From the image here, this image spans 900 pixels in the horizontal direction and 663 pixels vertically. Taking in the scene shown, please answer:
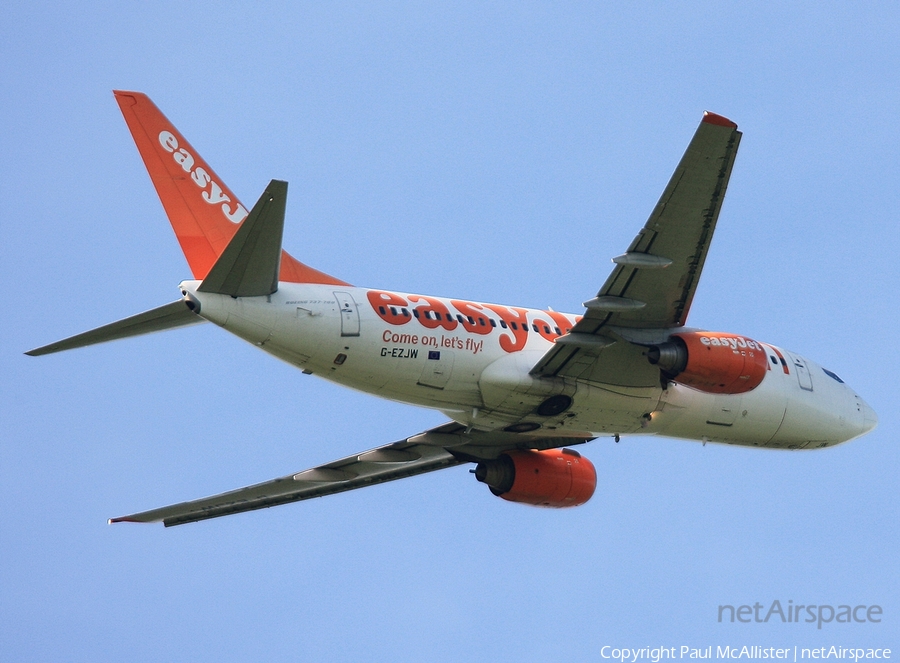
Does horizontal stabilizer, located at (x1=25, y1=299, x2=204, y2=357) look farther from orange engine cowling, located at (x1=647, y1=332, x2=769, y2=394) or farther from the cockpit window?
the cockpit window

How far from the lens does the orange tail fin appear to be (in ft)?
107

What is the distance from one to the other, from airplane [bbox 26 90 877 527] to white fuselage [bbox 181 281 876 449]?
44 mm

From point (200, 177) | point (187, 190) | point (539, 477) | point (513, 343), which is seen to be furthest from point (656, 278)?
point (187, 190)

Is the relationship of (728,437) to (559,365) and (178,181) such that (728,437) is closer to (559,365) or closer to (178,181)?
(559,365)

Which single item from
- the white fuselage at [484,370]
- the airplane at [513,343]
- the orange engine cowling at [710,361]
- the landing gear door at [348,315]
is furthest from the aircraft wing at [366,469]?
the landing gear door at [348,315]

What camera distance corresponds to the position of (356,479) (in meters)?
40.0

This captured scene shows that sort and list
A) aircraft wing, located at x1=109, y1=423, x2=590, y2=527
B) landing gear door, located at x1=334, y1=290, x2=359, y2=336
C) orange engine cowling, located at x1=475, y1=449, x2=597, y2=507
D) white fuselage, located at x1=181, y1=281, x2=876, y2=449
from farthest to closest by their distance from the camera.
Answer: orange engine cowling, located at x1=475, y1=449, x2=597, y2=507, aircraft wing, located at x1=109, y1=423, x2=590, y2=527, landing gear door, located at x1=334, y1=290, x2=359, y2=336, white fuselage, located at x1=181, y1=281, x2=876, y2=449

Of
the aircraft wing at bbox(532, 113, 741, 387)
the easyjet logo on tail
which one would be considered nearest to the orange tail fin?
the easyjet logo on tail

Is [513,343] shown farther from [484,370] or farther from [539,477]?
[539,477]

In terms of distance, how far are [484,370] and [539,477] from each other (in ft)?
21.7

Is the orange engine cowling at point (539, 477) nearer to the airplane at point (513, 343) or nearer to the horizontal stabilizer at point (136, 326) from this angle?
the airplane at point (513, 343)

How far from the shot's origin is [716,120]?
94.0 feet

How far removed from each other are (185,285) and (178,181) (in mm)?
3884

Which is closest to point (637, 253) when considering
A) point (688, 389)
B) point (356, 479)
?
point (688, 389)
